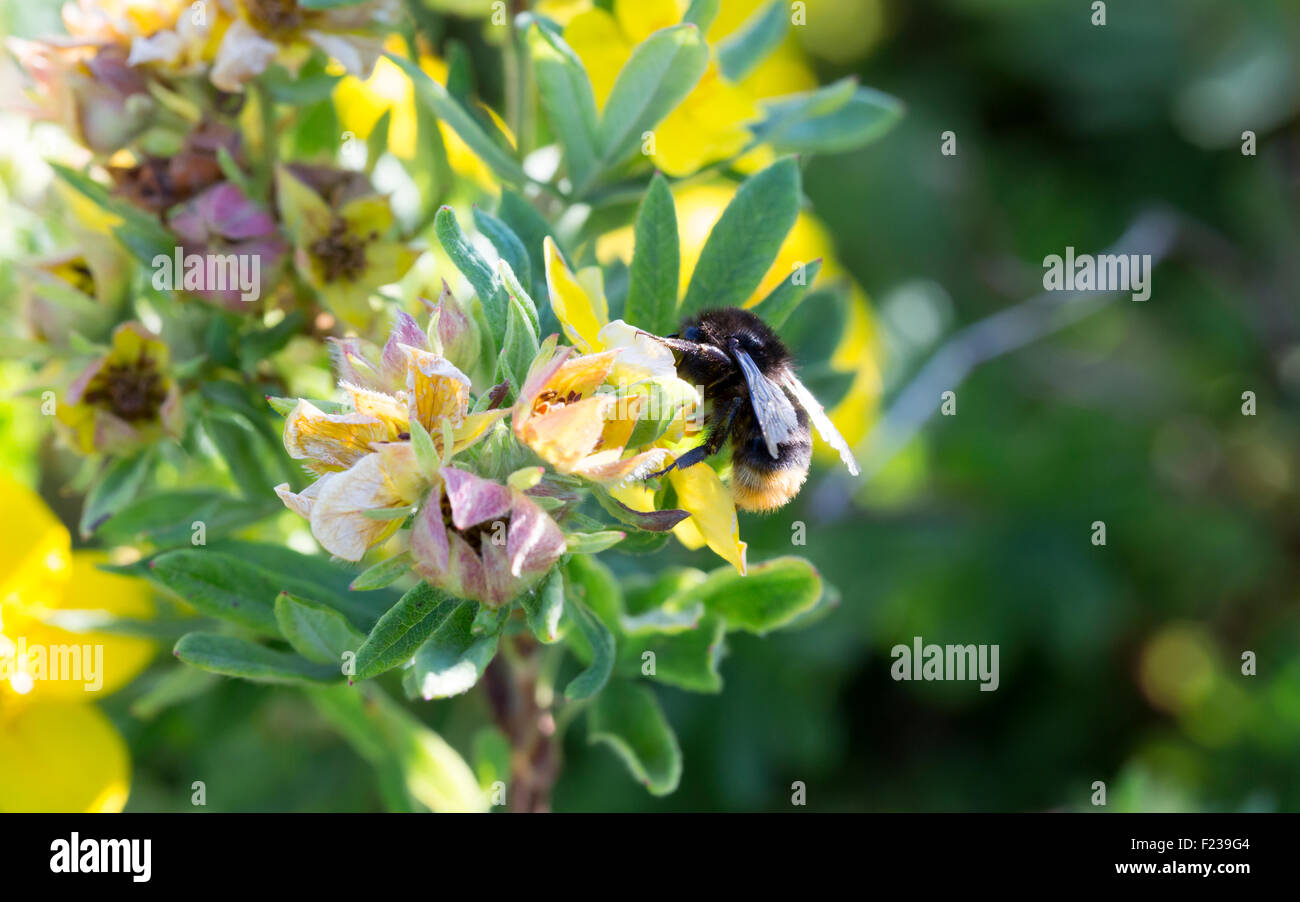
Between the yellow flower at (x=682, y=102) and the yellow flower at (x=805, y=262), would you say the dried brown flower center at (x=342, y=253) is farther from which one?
the yellow flower at (x=805, y=262)

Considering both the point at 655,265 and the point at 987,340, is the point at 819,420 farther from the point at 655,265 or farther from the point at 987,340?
the point at 987,340

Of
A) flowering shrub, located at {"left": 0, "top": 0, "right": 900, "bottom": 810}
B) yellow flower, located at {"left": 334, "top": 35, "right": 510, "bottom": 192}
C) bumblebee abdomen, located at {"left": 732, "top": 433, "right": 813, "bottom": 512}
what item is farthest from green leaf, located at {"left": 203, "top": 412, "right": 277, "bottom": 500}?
bumblebee abdomen, located at {"left": 732, "top": 433, "right": 813, "bottom": 512}

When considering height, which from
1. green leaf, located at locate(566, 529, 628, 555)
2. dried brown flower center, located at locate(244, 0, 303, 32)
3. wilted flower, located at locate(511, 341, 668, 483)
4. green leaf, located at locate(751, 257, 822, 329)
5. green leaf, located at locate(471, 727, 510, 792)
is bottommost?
green leaf, located at locate(471, 727, 510, 792)

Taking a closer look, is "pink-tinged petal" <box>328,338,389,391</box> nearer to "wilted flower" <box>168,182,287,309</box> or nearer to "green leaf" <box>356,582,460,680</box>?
"green leaf" <box>356,582,460,680</box>

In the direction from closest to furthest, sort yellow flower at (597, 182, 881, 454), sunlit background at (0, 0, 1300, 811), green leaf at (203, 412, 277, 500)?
green leaf at (203, 412, 277, 500) → yellow flower at (597, 182, 881, 454) → sunlit background at (0, 0, 1300, 811)
